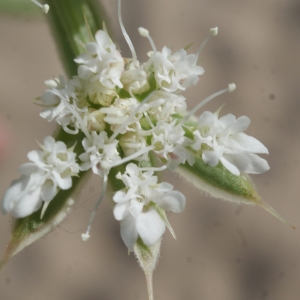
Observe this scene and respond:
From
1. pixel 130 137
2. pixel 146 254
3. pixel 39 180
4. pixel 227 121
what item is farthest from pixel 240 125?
pixel 39 180

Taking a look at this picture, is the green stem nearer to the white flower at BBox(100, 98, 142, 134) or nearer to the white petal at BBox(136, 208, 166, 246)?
the white flower at BBox(100, 98, 142, 134)

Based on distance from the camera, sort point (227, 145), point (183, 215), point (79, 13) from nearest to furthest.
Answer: point (227, 145)
point (79, 13)
point (183, 215)

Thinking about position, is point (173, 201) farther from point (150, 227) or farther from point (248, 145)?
point (248, 145)

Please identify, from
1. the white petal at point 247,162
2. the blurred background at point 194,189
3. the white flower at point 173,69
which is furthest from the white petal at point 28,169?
the blurred background at point 194,189

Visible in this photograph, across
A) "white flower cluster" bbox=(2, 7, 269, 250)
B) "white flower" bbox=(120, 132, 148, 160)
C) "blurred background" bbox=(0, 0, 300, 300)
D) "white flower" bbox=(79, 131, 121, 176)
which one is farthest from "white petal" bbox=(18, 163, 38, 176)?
"blurred background" bbox=(0, 0, 300, 300)

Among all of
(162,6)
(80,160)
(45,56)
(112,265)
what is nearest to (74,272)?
(112,265)

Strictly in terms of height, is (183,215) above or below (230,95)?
below

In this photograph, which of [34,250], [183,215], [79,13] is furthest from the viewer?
[183,215]

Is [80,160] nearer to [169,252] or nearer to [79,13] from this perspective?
[79,13]
